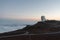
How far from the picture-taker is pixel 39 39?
11.3 metres

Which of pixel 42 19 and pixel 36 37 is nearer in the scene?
pixel 36 37

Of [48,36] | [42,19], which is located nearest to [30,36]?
[48,36]

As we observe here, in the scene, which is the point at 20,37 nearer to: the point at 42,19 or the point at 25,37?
the point at 25,37

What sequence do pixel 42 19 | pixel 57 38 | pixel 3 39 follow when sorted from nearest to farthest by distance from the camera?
pixel 57 38 → pixel 3 39 → pixel 42 19

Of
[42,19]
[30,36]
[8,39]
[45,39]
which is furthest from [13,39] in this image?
[42,19]

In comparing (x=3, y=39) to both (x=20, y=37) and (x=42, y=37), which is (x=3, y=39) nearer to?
(x=20, y=37)

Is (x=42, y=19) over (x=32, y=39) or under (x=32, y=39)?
over

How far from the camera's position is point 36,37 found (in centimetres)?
1139

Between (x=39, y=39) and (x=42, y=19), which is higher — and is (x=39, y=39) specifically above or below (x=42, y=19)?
below

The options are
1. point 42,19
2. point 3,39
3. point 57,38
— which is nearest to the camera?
point 57,38

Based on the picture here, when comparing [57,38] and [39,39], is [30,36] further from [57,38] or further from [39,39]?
[57,38]

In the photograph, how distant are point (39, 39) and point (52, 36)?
761 mm

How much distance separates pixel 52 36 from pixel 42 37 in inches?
22.5

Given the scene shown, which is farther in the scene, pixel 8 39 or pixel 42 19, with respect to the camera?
pixel 42 19
